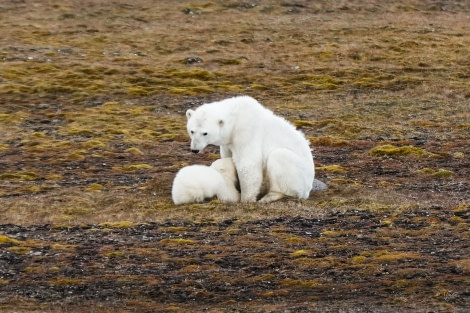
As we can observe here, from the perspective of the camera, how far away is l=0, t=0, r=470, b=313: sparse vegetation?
614 inches

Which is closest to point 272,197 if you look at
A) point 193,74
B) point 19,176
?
point 19,176

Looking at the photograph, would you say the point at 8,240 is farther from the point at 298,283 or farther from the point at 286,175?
the point at 298,283

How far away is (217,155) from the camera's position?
27.2m

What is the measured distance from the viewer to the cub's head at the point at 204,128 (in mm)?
20359

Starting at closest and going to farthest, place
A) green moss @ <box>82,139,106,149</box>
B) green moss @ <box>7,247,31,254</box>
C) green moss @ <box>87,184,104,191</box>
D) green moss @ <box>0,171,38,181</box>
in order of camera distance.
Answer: green moss @ <box>7,247,31,254</box>, green moss @ <box>87,184,104,191</box>, green moss @ <box>0,171,38,181</box>, green moss @ <box>82,139,106,149</box>

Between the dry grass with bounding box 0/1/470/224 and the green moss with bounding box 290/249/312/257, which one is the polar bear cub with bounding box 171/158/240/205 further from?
the green moss with bounding box 290/249/312/257

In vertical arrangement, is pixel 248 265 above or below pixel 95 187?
above

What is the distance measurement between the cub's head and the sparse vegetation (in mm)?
1331

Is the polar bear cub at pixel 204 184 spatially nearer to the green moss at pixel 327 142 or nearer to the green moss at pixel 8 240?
the green moss at pixel 8 240

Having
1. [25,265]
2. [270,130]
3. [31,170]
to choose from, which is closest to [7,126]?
[31,170]

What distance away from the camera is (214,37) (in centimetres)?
4750

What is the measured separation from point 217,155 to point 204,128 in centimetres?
684

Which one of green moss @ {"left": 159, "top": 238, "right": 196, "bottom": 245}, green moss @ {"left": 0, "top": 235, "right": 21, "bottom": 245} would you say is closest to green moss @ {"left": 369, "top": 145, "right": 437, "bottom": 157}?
green moss @ {"left": 159, "top": 238, "right": 196, "bottom": 245}

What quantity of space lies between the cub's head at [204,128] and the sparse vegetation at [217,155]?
133cm
